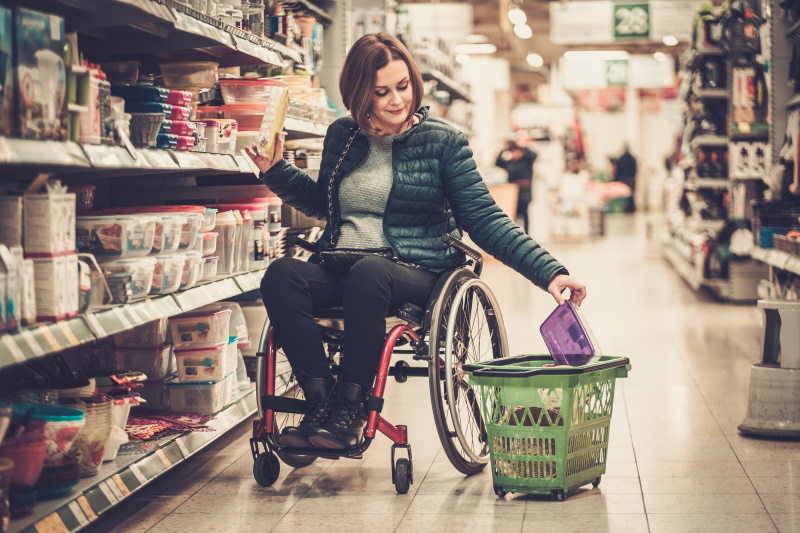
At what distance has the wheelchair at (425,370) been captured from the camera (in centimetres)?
310

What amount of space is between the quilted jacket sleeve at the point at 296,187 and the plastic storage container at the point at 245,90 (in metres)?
0.66

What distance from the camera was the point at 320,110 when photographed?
492 centimetres

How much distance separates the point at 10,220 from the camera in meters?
2.40

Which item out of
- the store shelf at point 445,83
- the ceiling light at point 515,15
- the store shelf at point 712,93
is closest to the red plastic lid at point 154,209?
the store shelf at point 445,83

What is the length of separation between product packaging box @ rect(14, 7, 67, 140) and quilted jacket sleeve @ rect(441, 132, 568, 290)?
52.9 inches

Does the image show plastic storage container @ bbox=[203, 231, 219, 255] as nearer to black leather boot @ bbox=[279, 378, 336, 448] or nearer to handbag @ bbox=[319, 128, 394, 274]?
handbag @ bbox=[319, 128, 394, 274]

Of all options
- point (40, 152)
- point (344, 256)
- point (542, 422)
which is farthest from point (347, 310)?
point (40, 152)

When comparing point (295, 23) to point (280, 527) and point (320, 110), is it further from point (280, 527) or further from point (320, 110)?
point (280, 527)

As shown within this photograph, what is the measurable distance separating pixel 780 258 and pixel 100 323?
12.7 feet

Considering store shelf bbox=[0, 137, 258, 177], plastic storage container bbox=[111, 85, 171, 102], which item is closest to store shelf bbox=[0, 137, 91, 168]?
store shelf bbox=[0, 137, 258, 177]

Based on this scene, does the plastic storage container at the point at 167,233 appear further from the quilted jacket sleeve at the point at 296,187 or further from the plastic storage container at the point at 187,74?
the plastic storage container at the point at 187,74

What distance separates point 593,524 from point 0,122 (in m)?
1.80

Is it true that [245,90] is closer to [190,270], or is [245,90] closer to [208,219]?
[208,219]

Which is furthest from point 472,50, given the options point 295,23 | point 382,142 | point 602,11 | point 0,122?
point 0,122
